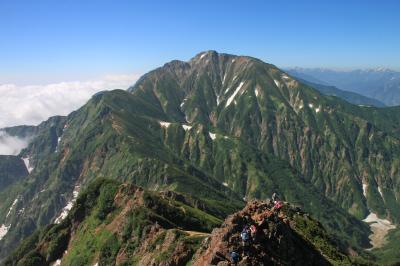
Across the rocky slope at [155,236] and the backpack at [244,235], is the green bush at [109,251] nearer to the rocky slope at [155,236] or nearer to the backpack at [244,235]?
the rocky slope at [155,236]

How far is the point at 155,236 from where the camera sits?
138625mm

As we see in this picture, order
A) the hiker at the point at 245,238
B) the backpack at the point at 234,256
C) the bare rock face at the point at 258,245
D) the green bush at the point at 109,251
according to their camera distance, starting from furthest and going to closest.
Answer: the green bush at the point at 109,251 < the bare rock face at the point at 258,245 < the hiker at the point at 245,238 < the backpack at the point at 234,256

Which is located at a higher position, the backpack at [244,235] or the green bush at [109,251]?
the backpack at [244,235]

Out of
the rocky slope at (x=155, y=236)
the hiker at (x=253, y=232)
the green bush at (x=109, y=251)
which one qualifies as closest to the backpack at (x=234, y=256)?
the rocky slope at (x=155, y=236)

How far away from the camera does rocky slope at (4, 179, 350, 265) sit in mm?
74875

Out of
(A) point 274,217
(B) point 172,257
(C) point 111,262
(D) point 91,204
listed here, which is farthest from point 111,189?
(A) point 274,217

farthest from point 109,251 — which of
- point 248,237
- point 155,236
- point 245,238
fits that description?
point 245,238

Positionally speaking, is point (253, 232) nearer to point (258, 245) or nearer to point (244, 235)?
point (258, 245)

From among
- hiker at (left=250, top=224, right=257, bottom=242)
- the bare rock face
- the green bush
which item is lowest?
the green bush

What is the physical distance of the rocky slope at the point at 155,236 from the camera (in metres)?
74.9

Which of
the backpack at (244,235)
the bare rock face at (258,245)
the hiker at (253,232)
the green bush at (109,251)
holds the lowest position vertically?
the green bush at (109,251)

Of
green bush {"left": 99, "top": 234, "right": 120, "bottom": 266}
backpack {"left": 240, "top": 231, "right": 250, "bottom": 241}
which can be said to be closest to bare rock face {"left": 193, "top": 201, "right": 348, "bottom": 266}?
backpack {"left": 240, "top": 231, "right": 250, "bottom": 241}

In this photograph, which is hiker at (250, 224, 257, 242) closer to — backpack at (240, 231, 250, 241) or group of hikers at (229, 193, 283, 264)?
group of hikers at (229, 193, 283, 264)

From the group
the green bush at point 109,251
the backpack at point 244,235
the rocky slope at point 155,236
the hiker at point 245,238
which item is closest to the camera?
the backpack at point 244,235
